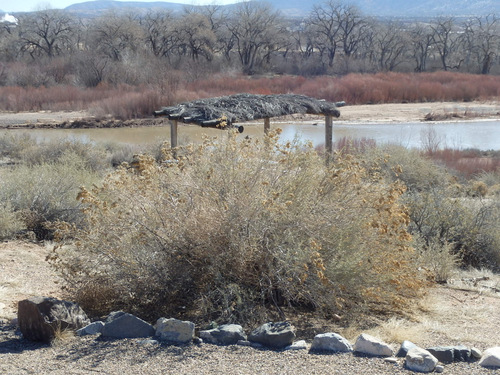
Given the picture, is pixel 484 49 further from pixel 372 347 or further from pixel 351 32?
pixel 372 347

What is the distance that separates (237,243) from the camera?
525 centimetres

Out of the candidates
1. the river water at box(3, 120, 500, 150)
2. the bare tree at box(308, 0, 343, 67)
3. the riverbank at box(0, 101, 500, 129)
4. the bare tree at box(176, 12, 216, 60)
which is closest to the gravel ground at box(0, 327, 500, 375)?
the river water at box(3, 120, 500, 150)

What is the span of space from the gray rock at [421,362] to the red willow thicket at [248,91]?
32953mm

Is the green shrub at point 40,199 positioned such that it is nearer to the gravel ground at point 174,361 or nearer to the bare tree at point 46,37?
the gravel ground at point 174,361

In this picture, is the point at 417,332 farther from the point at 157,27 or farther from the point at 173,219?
the point at 157,27

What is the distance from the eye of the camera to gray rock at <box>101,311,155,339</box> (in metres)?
4.76

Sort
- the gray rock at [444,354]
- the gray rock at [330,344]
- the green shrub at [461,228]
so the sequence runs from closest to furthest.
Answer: the gray rock at [444,354], the gray rock at [330,344], the green shrub at [461,228]

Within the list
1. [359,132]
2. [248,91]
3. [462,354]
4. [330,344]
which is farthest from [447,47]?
[330,344]

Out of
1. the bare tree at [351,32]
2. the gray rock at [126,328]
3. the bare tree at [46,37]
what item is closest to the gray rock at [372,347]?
the gray rock at [126,328]

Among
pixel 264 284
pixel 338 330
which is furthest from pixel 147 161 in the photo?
pixel 338 330

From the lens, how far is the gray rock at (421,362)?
4082mm

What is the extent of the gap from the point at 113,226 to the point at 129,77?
43057mm

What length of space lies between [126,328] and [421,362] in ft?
7.05

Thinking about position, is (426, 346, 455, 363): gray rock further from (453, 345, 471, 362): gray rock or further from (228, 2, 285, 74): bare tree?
(228, 2, 285, 74): bare tree
